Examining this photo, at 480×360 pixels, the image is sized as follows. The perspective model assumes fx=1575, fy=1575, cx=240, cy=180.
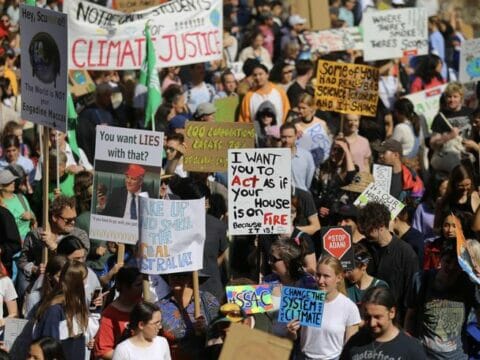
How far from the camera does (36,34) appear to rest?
42.6 ft

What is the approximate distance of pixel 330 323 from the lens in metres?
10.4

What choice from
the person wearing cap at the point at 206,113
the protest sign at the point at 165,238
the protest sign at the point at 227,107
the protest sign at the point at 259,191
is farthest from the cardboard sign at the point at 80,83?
the protest sign at the point at 165,238

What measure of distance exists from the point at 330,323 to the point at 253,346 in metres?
1.40

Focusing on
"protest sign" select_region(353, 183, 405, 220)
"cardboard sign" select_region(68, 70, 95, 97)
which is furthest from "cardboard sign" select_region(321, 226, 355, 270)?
"cardboard sign" select_region(68, 70, 95, 97)

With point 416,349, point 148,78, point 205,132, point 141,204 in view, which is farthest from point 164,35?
point 416,349

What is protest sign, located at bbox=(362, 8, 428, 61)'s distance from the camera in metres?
19.9

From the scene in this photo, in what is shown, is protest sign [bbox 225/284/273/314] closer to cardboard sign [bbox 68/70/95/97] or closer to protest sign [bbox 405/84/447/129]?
protest sign [bbox 405/84/447/129]

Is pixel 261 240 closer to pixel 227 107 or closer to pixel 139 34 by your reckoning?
pixel 227 107

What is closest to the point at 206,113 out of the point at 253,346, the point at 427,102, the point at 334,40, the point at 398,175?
the point at 398,175

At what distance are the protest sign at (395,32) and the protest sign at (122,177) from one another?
25.5 ft

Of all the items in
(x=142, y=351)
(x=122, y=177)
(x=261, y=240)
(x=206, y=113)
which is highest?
(x=206, y=113)

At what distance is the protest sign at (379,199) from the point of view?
12.9 meters

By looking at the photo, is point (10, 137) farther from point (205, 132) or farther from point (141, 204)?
point (141, 204)

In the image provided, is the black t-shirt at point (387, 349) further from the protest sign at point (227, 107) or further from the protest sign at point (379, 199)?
the protest sign at point (227, 107)
